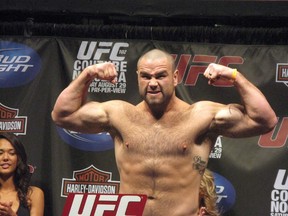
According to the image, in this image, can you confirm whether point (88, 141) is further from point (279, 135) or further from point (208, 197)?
point (279, 135)

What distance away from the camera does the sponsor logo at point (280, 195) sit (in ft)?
13.2

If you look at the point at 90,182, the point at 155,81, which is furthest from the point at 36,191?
the point at 155,81

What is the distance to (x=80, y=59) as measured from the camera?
4238 mm

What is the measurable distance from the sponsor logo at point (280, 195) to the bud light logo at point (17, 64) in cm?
162

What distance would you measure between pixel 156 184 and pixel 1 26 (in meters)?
1.94

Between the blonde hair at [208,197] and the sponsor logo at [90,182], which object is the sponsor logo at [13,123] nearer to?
the sponsor logo at [90,182]

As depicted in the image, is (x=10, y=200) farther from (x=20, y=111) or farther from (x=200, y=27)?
(x=200, y=27)

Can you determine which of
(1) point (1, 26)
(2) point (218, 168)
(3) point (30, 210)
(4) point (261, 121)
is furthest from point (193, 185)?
(1) point (1, 26)

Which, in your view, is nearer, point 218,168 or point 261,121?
point 261,121

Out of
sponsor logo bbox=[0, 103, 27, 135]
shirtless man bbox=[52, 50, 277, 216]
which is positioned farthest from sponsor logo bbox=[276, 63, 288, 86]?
sponsor logo bbox=[0, 103, 27, 135]

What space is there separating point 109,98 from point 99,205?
6.77 feet

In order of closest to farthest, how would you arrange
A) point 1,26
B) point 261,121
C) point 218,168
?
1. point 261,121
2. point 218,168
3. point 1,26

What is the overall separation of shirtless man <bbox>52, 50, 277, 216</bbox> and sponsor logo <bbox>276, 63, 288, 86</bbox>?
1241 mm

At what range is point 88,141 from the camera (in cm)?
422
